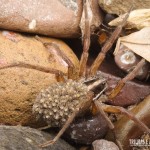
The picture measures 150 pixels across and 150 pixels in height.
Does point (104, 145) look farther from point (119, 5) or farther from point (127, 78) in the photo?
point (119, 5)

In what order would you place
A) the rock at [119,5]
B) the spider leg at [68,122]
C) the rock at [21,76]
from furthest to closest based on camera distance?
the rock at [119,5], the rock at [21,76], the spider leg at [68,122]

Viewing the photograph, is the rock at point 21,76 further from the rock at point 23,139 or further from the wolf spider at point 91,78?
the rock at point 23,139

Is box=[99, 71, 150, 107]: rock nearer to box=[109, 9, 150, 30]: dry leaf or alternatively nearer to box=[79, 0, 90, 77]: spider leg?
box=[79, 0, 90, 77]: spider leg

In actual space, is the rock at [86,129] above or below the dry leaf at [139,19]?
below

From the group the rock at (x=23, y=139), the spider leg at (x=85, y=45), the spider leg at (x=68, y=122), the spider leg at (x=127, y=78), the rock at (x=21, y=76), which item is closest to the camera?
the rock at (x=23, y=139)

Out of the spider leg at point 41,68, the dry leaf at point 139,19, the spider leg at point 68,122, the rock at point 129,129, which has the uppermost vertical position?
the dry leaf at point 139,19

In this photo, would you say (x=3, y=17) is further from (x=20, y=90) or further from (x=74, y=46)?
(x=74, y=46)

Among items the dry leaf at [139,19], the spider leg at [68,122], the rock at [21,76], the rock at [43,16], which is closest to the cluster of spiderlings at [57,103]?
the spider leg at [68,122]
